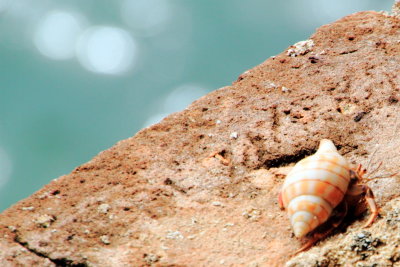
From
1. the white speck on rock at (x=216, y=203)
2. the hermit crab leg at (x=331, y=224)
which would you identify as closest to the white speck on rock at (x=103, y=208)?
the white speck on rock at (x=216, y=203)

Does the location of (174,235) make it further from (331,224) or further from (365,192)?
(365,192)

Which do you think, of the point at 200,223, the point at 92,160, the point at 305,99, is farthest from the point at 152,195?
the point at 305,99

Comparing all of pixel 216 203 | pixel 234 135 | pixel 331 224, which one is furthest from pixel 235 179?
pixel 331 224

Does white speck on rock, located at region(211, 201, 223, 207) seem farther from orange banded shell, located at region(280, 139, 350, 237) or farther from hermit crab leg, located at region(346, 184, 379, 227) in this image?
hermit crab leg, located at region(346, 184, 379, 227)

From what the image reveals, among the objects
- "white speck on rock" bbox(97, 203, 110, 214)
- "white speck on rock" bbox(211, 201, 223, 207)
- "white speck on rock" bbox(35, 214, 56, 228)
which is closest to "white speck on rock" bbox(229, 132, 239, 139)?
"white speck on rock" bbox(211, 201, 223, 207)

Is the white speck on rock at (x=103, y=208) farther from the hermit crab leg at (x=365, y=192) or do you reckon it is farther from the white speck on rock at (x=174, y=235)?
the hermit crab leg at (x=365, y=192)
